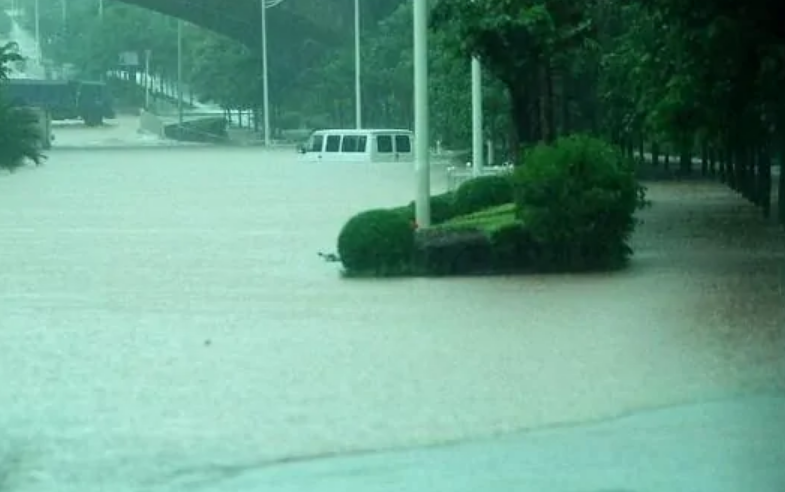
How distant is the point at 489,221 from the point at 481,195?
22.0 ft

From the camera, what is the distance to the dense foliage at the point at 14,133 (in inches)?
2667

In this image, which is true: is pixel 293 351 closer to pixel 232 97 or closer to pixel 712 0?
pixel 712 0

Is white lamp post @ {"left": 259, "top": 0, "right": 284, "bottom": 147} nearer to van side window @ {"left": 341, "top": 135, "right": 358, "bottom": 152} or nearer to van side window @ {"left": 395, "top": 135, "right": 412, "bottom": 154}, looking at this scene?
van side window @ {"left": 341, "top": 135, "right": 358, "bottom": 152}

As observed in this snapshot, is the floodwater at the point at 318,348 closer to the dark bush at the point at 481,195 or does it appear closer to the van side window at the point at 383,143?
the dark bush at the point at 481,195

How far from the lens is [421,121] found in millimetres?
27031

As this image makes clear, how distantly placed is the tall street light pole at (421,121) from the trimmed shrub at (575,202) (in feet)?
5.85

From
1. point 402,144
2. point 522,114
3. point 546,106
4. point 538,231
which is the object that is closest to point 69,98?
point 402,144

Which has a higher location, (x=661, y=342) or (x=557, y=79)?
(x=557, y=79)

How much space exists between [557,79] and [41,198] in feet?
52.0

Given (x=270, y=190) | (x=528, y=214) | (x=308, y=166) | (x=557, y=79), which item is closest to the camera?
(x=528, y=214)

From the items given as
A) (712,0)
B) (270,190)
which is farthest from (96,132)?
(712,0)

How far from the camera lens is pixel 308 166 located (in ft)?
225

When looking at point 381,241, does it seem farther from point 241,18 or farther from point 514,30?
point 241,18

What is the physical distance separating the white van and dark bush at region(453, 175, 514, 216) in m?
36.4
